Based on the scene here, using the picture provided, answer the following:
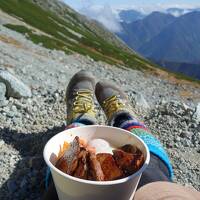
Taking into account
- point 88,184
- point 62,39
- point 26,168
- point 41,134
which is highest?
point 88,184

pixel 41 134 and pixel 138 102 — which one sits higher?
pixel 138 102

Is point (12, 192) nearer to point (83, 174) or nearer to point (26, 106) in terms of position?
point (83, 174)

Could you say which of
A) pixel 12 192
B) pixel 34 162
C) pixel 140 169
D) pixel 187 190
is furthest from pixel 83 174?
pixel 34 162

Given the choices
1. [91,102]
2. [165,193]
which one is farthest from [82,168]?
[91,102]

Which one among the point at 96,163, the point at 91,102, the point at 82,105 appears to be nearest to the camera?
the point at 96,163

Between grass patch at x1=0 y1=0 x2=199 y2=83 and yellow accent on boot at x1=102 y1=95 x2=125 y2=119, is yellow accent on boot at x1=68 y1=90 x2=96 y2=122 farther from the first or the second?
grass patch at x1=0 y1=0 x2=199 y2=83

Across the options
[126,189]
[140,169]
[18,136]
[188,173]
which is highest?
[140,169]

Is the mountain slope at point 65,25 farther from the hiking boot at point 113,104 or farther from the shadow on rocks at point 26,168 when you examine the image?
the shadow on rocks at point 26,168

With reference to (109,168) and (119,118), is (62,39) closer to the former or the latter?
(119,118)
